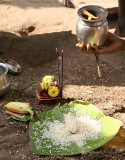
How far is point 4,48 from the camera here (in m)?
5.62

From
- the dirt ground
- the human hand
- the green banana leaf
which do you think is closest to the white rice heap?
the green banana leaf

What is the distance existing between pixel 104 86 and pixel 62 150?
1496 mm

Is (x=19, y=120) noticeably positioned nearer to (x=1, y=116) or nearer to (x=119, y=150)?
(x=1, y=116)

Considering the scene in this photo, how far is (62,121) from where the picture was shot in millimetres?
4059

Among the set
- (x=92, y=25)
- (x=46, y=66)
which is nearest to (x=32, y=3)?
(x=46, y=66)

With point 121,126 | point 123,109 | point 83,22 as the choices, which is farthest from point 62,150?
point 83,22

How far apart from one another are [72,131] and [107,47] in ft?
3.54

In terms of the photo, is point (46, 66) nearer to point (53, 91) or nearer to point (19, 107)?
point (53, 91)

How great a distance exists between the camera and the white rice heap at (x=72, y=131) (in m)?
3.78

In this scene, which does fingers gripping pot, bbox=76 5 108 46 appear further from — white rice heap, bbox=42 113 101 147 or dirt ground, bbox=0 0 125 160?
dirt ground, bbox=0 0 125 160

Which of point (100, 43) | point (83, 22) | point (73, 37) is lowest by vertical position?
point (73, 37)

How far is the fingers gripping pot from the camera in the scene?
3428mm

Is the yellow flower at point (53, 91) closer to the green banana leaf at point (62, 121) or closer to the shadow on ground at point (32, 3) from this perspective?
the green banana leaf at point (62, 121)

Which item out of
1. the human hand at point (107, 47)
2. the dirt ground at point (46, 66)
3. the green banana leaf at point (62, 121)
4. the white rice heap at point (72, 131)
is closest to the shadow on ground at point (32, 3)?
the dirt ground at point (46, 66)
